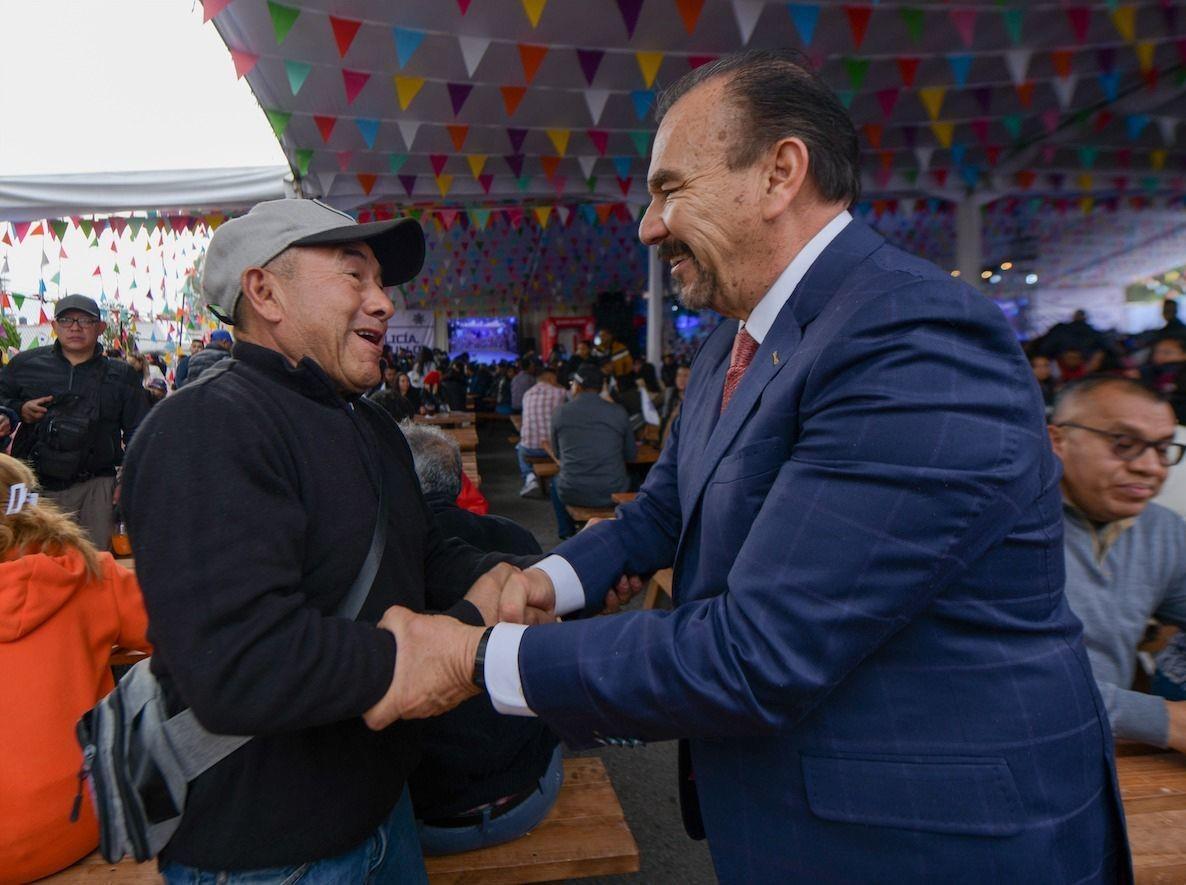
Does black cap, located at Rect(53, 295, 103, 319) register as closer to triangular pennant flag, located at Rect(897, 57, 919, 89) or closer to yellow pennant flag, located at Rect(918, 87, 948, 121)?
triangular pennant flag, located at Rect(897, 57, 919, 89)

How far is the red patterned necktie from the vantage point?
1.46 m

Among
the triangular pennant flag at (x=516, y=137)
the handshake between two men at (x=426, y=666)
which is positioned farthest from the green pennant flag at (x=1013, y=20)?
the handshake between two men at (x=426, y=666)

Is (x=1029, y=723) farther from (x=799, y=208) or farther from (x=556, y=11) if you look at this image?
(x=556, y=11)

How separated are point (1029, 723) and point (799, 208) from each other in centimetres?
90

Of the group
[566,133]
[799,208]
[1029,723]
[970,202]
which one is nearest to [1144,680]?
[1029,723]

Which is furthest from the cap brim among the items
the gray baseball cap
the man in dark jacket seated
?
the man in dark jacket seated

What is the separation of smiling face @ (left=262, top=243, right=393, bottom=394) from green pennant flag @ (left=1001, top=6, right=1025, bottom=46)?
6855 millimetres

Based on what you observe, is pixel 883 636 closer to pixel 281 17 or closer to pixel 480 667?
pixel 480 667

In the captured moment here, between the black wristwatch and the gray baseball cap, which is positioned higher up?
the gray baseball cap

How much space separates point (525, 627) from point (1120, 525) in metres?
1.82

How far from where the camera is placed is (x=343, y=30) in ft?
19.1

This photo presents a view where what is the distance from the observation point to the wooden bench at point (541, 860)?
1996 millimetres

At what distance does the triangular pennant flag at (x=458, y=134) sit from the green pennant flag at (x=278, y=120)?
71.0 inches

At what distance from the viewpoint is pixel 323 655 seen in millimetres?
1149
